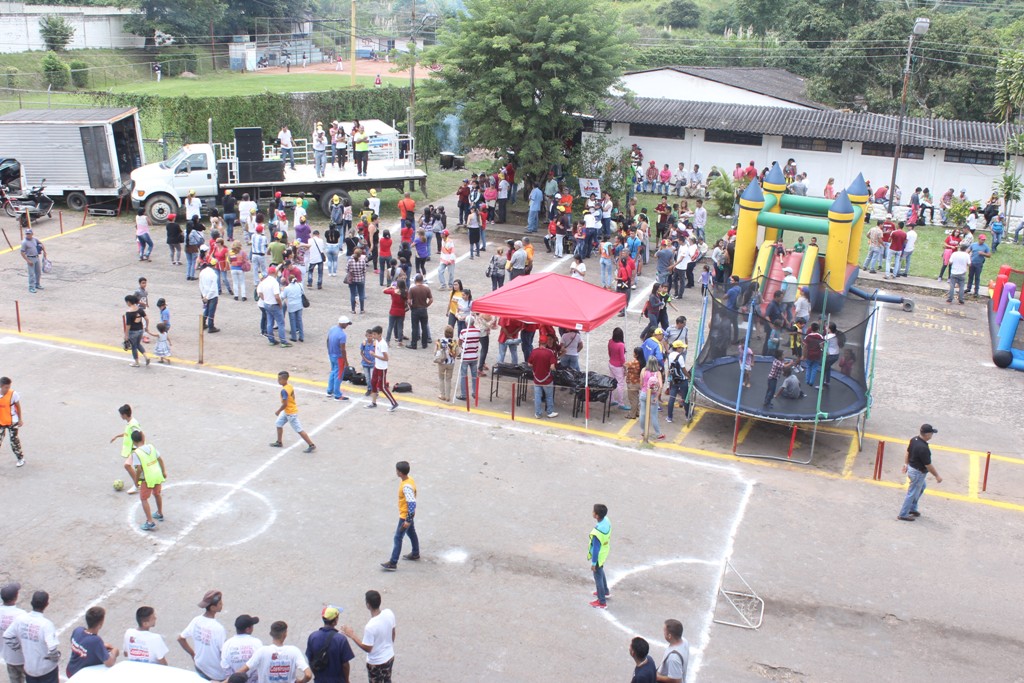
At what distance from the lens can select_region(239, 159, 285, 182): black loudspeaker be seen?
2838 cm

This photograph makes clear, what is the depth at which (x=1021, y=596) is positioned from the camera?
38.8ft

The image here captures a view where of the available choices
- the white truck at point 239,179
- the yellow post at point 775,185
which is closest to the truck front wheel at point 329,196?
the white truck at point 239,179

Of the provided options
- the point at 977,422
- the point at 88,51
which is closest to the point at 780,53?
the point at 88,51

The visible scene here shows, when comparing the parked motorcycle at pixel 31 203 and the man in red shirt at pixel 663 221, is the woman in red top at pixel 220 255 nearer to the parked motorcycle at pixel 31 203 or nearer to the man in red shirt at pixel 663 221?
the parked motorcycle at pixel 31 203

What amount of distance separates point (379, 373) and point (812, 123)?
23796mm

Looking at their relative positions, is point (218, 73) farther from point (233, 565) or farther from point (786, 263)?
point (233, 565)

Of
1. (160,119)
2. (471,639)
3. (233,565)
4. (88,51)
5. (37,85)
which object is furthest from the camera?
(88,51)

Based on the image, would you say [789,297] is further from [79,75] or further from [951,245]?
[79,75]

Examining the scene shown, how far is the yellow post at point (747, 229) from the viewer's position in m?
21.9

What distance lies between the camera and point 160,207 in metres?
27.7

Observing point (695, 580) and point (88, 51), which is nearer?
point (695, 580)

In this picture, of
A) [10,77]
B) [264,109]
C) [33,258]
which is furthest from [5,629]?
[10,77]

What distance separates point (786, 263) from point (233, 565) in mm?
14332

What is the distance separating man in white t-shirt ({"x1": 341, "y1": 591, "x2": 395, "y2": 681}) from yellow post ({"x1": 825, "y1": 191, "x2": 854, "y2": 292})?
1479cm
